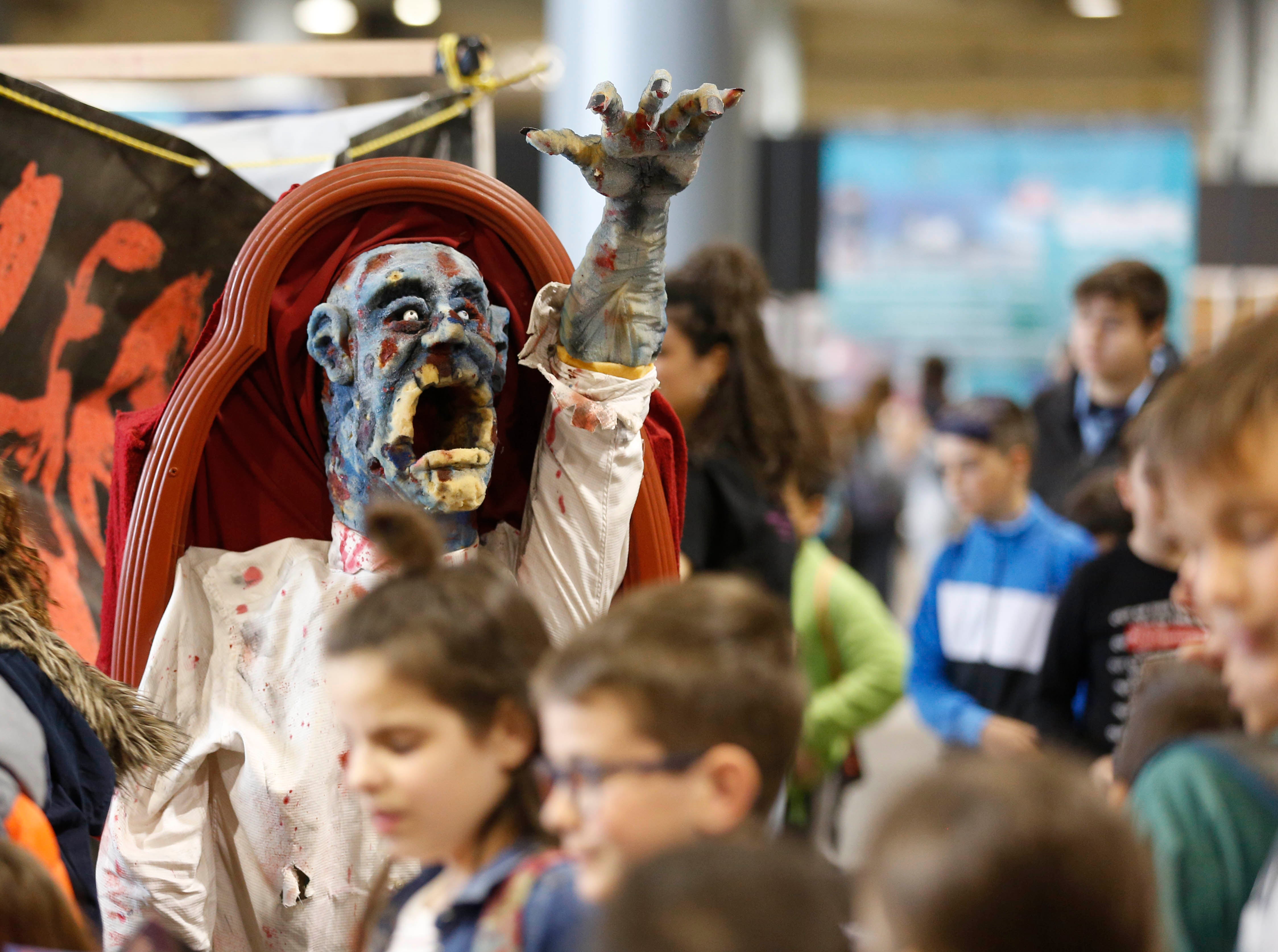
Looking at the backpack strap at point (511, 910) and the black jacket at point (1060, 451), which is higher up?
the black jacket at point (1060, 451)

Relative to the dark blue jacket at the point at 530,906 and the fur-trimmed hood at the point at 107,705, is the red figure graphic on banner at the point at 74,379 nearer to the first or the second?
the fur-trimmed hood at the point at 107,705

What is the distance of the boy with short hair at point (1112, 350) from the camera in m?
3.54

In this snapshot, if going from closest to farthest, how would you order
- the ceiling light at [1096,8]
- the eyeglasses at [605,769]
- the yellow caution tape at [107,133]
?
the eyeglasses at [605,769] → the yellow caution tape at [107,133] → the ceiling light at [1096,8]

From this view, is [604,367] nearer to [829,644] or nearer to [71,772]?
[71,772]

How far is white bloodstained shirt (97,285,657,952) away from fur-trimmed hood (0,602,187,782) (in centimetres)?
4

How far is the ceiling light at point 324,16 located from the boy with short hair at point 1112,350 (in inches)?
282

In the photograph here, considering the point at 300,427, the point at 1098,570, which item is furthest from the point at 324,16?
the point at 300,427

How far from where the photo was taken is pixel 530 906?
1.04m

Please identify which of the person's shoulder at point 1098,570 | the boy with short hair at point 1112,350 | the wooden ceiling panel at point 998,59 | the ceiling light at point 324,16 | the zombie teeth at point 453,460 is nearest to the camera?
the zombie teeth at point 453,460

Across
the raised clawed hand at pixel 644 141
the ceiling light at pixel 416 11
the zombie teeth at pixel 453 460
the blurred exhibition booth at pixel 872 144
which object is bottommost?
the zombie teeth at pixel 453 460

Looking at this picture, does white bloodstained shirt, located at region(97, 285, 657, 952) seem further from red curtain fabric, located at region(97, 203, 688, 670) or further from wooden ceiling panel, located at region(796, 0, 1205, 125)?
wooden ceiling panel, located at region(796, 0, 1205, 125)

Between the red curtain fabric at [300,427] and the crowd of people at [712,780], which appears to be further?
the red curtain fabric at [300,427]

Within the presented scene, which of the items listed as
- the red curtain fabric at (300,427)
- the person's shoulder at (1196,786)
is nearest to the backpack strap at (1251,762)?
the person's shoulder at (1196,786)

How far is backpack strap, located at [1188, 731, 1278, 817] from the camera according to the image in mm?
1074
